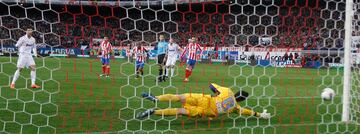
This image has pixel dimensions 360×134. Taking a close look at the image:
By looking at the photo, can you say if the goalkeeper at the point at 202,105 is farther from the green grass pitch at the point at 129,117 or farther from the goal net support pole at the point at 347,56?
the goal net support pole at the point at 347,56

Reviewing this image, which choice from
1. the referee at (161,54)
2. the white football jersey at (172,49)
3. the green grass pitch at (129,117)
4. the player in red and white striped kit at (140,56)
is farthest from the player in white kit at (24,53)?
the white football jersey at (172,49)

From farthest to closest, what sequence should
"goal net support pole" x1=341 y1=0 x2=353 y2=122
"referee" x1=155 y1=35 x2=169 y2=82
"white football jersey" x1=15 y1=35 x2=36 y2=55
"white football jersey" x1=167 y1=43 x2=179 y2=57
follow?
"white football jersey" x1=167 y1=43 x2=179 y2=57 → "referee" x1=155 y1=35 x2=169 y2=82 → "white football jersey" x1=15 y1=35 x2=36 y2=55 → "goal net support pole" x1=341 y1=0 x2=353 y2=122

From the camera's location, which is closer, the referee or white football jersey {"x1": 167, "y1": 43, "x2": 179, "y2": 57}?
the referee

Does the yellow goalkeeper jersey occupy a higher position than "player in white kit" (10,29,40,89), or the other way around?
"player in white kit" (10,29,40,89)

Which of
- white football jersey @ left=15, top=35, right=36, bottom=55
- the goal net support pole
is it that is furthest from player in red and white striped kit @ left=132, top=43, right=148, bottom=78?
the goal net support pole

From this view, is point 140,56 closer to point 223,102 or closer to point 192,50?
point 192,50

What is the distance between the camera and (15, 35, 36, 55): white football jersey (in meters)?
10.4

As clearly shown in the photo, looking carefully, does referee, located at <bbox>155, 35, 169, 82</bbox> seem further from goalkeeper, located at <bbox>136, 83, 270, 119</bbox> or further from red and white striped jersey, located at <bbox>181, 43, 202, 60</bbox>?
goalkeeper, located at <bbox>136, 83, 270, 119</bbox>

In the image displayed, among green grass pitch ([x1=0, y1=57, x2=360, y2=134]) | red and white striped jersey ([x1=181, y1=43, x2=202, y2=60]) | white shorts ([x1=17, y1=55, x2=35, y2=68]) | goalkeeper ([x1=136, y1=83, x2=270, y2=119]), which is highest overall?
red and white striped jersey ([x1=181, y1=43, x2=202, y2=60])

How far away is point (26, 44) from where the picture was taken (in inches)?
416

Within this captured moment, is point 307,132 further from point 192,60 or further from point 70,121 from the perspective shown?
point 192,60

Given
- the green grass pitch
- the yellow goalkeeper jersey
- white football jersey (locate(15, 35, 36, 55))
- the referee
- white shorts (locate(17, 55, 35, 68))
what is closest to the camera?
the green grass pitch

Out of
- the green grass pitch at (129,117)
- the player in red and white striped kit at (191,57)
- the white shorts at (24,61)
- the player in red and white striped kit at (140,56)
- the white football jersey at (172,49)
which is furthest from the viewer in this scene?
the player in red and white striped kit at (140,56)

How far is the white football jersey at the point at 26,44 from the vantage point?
10.4 m
